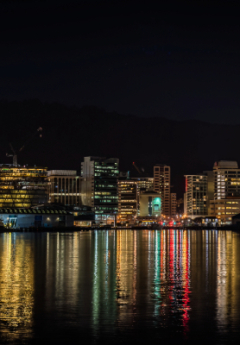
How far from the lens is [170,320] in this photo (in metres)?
21.2

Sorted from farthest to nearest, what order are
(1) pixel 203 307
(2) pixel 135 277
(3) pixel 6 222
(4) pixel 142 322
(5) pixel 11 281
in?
(3) pixel 6 222 → (2) pixel 135 277 → (5) pixel 11 281 → (1) pixel 203 307 → (4) pixel 142 322

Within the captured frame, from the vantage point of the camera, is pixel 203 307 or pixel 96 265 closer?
pixel 203 307

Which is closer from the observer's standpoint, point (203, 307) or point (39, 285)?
point (203, 307)

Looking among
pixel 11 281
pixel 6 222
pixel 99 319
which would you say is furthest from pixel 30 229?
pixel 99 319

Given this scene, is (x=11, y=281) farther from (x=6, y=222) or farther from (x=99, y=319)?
(x=6, y=222)

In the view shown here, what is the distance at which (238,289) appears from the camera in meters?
29.5

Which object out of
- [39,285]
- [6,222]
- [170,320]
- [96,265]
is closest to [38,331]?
[170,320]

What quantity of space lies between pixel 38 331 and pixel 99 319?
283 centimetres

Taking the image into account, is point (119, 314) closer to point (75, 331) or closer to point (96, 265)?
point (75, 331)

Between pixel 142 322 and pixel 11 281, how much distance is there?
13.3 metres

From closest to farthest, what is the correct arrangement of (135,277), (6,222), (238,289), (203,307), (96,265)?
(203,307) < (238,289) < (135,277) < (96,265) < (6,222)

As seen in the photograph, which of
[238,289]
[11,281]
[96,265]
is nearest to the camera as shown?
[238,289]

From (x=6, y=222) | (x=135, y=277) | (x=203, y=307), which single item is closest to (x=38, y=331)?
(x=203, y=307)

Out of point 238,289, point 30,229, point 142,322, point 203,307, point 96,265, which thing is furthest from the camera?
point 30,229
